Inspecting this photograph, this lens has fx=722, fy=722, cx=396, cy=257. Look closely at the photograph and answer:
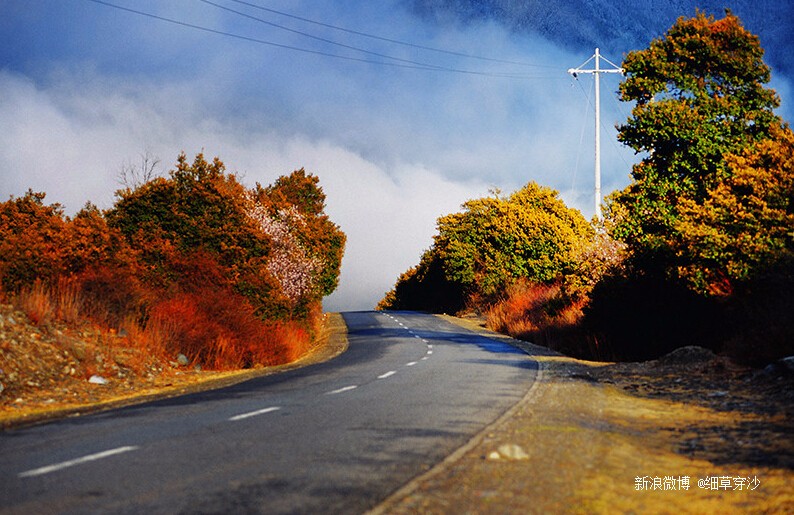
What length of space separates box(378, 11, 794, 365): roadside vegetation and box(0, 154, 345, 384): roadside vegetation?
11.2 meters

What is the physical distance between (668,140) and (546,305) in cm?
1400

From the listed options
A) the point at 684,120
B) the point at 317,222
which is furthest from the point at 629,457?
the point at 317,222

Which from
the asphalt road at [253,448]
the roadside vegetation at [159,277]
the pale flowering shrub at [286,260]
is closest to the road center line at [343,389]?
the asphalt road at [253,448]

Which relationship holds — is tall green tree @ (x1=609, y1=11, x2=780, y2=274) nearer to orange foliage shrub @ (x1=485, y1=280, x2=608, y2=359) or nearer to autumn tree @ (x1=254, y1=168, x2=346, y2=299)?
orange foliage shrub @ (x1=485, y1=280, x2=608, y2=359)

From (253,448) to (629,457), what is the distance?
13.0 feet

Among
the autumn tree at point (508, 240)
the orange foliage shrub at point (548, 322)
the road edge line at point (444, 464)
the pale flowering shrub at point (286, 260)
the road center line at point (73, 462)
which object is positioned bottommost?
the road center line at point (73, 462)

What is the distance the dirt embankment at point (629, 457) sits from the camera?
569cm

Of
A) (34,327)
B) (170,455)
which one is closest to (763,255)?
(170,455)

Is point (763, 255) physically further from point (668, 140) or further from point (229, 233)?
point (229, 233)

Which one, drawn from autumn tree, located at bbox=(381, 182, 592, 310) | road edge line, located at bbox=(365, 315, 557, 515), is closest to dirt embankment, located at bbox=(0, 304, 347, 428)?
road edge line, located at bbox=(365, 315, 557, 515)

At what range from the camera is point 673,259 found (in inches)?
818

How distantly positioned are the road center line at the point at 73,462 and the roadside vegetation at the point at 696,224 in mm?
12175

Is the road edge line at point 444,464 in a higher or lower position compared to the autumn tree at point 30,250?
lower

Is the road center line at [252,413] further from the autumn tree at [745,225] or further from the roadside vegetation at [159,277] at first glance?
the autumn tree at [745,225]
